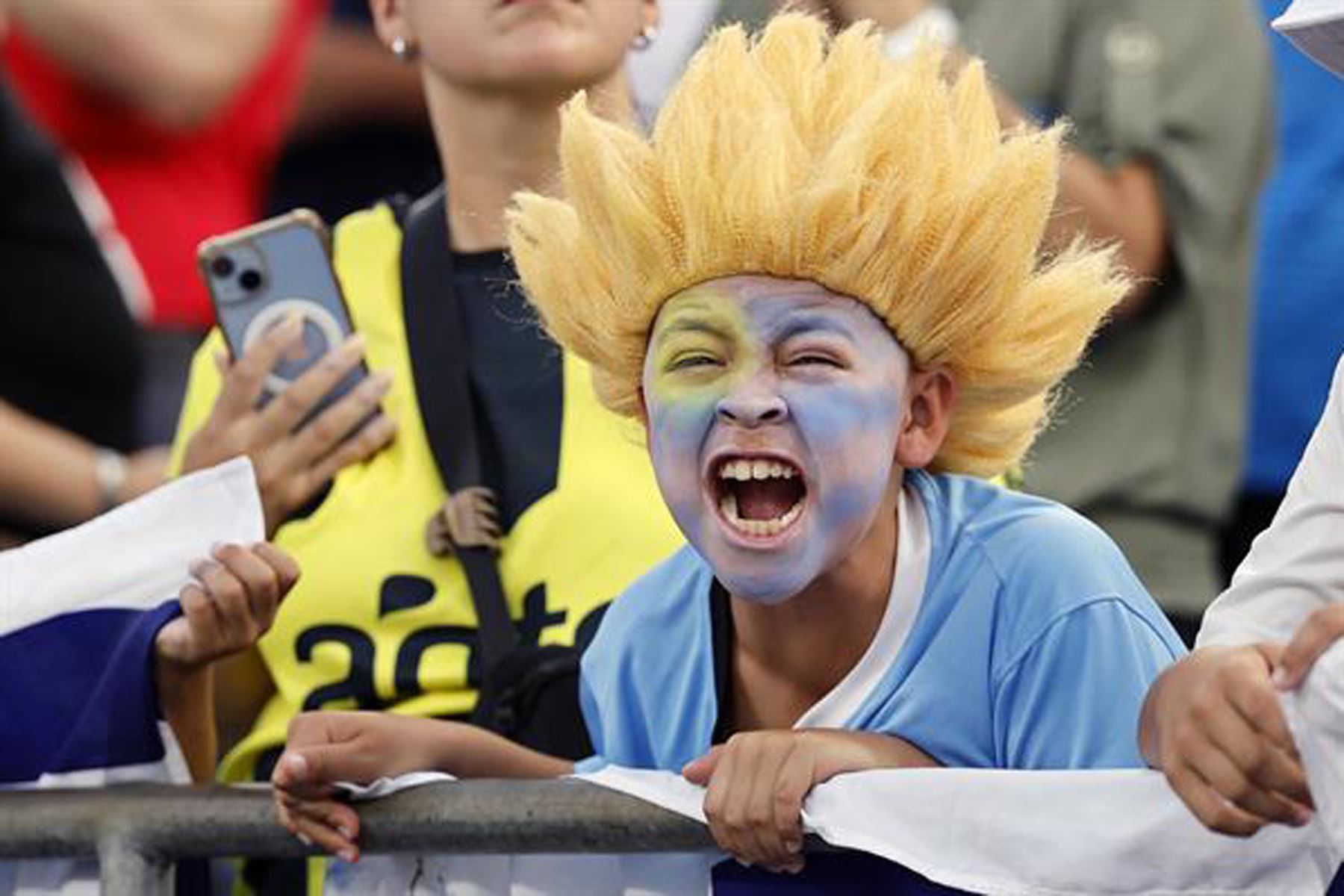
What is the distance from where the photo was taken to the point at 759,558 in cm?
318

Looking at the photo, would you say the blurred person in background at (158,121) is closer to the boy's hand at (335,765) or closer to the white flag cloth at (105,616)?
the white flag cloth at (105,616)

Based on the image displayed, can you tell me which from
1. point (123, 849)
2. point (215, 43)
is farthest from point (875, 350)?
point (215, 43)

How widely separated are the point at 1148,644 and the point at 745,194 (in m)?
0.55

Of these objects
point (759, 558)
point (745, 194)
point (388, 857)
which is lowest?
point (388, 857)

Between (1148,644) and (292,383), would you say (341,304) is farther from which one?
(1148,644)

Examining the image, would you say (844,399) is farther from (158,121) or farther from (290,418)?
(158,121)

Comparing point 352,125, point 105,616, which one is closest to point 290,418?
point 105,616

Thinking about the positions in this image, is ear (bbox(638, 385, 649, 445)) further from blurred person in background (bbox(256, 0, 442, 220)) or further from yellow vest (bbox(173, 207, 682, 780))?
blurred person in background (bbox(256, 0, 442, 220))

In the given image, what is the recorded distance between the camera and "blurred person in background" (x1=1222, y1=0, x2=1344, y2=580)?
486 centimetres

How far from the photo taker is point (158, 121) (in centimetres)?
562

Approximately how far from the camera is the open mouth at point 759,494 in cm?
317

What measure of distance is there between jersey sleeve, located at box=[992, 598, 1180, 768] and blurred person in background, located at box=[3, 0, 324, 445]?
2.56m

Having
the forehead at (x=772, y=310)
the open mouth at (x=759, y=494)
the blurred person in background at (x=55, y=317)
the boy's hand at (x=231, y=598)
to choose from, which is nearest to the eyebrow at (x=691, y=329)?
the forehead at (x=772, y=310)

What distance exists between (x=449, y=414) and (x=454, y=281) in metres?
0.20
